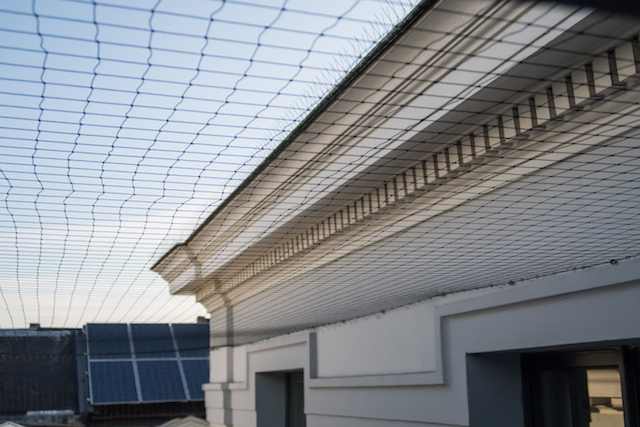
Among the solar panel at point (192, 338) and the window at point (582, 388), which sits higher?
the solar panel at point (192, 338)

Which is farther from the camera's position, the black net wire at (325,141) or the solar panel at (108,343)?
the solar panel at (108,343)

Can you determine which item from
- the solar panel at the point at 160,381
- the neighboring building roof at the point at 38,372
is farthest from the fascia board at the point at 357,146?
the solar panel at the point at 160,381

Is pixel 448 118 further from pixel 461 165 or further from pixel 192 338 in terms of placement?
pixel 192 338

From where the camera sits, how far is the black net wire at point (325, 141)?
146cm

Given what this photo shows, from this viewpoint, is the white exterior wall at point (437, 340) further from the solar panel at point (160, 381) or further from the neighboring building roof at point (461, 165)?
the solar panel at point (160, 381)

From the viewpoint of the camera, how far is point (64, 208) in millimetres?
2498

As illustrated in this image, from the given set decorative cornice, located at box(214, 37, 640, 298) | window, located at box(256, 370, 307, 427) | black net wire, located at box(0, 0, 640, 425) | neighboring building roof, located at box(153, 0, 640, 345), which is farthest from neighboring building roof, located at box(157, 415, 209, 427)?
decorative cornice, located at box(214, 37, 640, 298)

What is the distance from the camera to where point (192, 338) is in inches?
292

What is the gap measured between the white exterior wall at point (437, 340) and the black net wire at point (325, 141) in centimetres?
18

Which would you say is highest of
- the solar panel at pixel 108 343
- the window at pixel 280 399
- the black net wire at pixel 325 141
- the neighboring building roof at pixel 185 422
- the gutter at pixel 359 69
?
the gutter at pixel 359 69

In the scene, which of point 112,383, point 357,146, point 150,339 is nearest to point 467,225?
point 357,146

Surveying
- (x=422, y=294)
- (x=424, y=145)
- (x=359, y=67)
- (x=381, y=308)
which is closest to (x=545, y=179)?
(x=424, y=145)

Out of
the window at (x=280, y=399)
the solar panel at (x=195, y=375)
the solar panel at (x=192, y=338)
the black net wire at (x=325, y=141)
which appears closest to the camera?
the black net wire at (x=325, y=141)

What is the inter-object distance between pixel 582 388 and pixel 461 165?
1.40m
